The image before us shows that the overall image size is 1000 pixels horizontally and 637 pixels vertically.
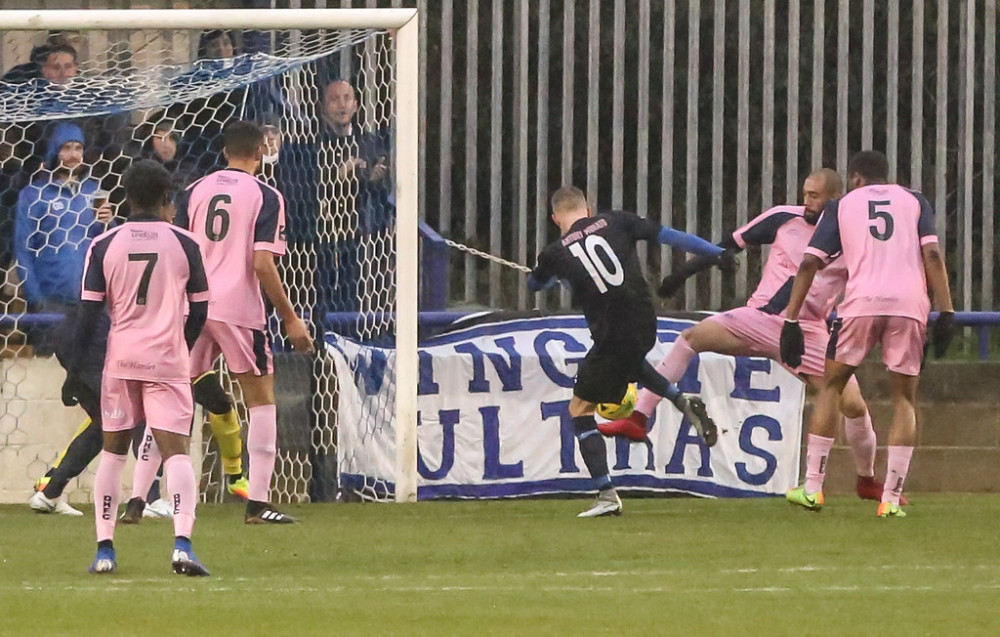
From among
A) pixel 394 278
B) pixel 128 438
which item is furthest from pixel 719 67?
pixel 128 438

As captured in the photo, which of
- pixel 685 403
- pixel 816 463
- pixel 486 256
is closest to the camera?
pixel 816 463

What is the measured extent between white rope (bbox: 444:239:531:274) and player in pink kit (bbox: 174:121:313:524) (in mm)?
2314

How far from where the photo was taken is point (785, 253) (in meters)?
11.2

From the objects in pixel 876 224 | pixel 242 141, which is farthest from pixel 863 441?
pixel 242 141

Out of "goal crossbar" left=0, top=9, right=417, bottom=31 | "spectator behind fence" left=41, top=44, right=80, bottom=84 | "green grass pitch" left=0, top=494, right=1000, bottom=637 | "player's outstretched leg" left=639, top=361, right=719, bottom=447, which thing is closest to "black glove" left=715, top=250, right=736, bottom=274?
"player's outstretched leg" left=639, top=361, right=719, bottom=447

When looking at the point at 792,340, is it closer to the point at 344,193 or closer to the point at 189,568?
the point at 344,193

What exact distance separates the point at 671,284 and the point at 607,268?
84 cm

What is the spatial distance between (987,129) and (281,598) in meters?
6.73

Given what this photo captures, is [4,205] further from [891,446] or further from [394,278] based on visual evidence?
[891,446]

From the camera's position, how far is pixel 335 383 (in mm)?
11844

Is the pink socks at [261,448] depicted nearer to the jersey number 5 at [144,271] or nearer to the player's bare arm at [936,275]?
the jersey number 5 at [144,271]

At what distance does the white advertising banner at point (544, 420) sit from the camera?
11.8 meters

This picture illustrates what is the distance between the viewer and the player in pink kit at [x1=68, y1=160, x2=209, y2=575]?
25.5 ft

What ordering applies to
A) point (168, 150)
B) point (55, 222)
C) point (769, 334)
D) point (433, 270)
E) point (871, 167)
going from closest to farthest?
point (871, 167), point (769, 334), point (55, 222), point (168, 150), point (433, 270)
